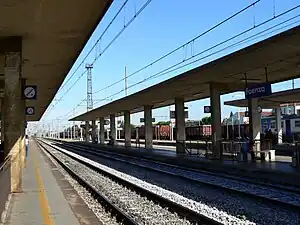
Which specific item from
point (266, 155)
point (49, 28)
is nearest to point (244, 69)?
point (266, 155)

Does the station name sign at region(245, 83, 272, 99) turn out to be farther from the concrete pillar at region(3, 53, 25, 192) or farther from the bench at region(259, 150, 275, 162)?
the concrete pillar at region(3, 53, 25, 192)

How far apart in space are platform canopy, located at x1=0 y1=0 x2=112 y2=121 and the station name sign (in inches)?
336

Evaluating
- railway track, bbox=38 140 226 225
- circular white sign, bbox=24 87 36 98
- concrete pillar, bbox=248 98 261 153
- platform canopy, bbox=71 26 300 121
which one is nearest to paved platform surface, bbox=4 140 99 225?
railway track, bbox=38 140 226 225

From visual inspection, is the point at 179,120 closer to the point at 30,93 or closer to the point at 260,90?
the point at 260,90

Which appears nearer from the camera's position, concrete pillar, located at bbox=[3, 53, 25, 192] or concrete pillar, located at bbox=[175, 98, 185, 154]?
concrete pillar, located at bbox=[3, 53, 25, 192]

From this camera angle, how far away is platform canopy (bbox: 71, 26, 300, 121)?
16.4m

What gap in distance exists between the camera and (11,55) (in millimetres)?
13953

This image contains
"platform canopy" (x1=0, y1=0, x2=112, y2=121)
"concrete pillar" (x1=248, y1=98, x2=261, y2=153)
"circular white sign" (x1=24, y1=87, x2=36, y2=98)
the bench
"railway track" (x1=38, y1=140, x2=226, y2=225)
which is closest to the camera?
"railway track" (x1=38, y1=140, x2=226, y2=225)

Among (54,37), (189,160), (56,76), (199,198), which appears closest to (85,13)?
(54,37)

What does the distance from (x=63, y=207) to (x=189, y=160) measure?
52.5ft

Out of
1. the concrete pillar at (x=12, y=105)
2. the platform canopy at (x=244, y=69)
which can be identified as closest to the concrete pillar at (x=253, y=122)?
the platform canopy at (x=244, y=69)

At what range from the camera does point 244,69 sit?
21.8 m

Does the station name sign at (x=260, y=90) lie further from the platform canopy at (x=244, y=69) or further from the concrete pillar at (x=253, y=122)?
the concrete pillar at (x=253, y=122)

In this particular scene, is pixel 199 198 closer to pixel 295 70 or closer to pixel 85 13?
pixel 85 13
